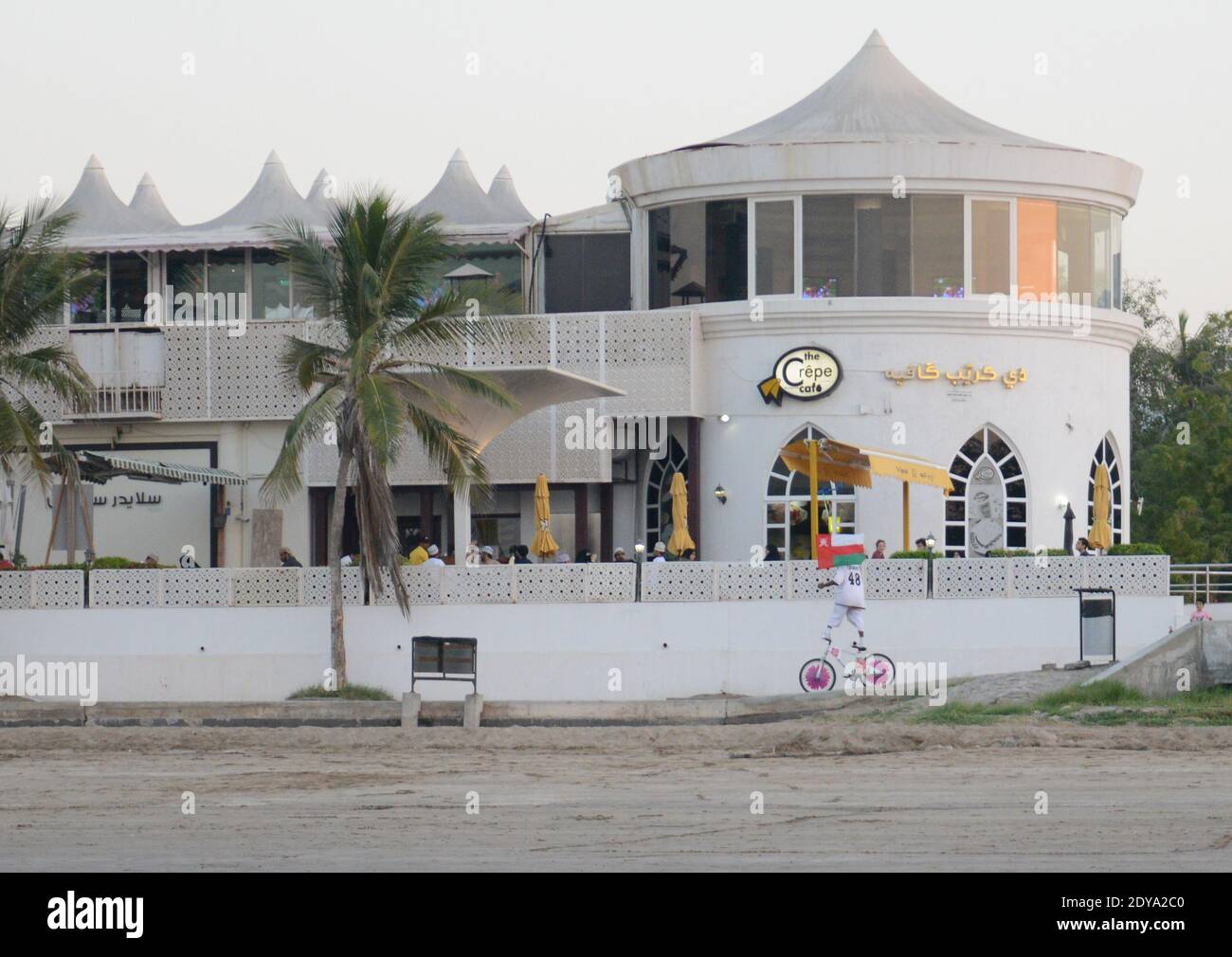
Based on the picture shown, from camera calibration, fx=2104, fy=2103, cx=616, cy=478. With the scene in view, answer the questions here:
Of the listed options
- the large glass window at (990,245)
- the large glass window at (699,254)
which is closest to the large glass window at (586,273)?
the large glass window at (699,254)

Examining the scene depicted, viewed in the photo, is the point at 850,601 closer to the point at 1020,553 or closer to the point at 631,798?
the point at 1020,553

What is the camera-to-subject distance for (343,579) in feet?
91.6

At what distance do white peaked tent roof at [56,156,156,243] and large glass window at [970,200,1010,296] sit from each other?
15.3 m

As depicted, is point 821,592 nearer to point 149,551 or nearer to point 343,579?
point 343,579

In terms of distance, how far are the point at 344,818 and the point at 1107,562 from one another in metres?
15.2

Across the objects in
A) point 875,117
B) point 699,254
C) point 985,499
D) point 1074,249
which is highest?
point 875,117

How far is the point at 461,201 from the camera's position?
39.8 m

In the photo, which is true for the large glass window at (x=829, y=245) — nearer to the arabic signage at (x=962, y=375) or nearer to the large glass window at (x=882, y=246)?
the large glass window at (x=882, y=246)

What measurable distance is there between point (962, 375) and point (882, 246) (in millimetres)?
2301

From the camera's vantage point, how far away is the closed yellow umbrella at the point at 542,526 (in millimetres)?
29156

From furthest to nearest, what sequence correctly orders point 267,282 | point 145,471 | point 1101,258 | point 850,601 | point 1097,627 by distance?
point 267,282 → point 1101,258 → point 145,471 → point 1097,627 → point 850,601

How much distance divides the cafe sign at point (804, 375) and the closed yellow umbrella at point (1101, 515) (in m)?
4.17

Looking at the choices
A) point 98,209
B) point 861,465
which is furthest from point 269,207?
point 861,465
